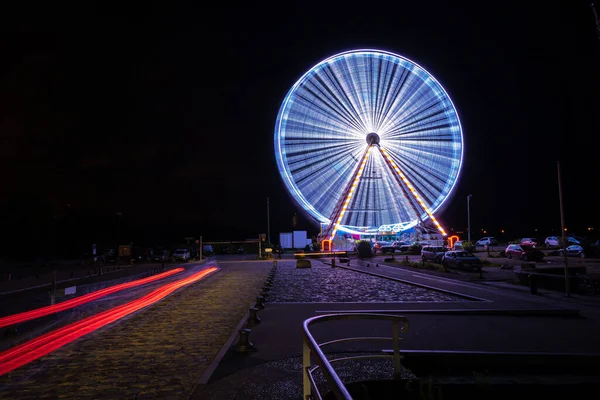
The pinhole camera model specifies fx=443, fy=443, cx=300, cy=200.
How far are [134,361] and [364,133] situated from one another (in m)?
46.8

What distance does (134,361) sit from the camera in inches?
289

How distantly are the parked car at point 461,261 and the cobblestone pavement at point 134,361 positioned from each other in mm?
17864

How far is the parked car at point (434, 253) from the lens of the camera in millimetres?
34897

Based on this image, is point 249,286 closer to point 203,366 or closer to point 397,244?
point 203,366

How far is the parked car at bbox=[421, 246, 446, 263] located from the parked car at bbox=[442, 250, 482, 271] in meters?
6.97

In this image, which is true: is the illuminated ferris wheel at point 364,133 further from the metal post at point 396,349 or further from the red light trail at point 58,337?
the metal post at point 396,349

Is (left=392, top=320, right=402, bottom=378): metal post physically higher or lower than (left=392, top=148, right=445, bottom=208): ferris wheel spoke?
lower

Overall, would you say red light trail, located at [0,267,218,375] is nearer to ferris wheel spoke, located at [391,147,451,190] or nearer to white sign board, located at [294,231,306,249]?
ferris wheel spoke, located at [391,147,451,190]

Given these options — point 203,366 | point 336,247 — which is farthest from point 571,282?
point 336,247

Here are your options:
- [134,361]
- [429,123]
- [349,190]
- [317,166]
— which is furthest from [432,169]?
[134,361]

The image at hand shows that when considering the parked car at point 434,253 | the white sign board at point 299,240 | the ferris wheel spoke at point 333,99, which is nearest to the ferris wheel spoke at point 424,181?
the ferris wheel spoke at point 333,99

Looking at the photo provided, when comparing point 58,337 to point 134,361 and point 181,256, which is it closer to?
point 134,361

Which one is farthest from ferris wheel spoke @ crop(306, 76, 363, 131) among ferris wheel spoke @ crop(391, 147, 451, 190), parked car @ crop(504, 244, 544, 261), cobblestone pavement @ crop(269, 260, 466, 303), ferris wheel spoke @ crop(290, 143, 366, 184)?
cobblestone pavement @ crop(269, 260, 466, 303)

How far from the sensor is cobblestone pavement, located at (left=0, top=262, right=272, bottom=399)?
5.87m
